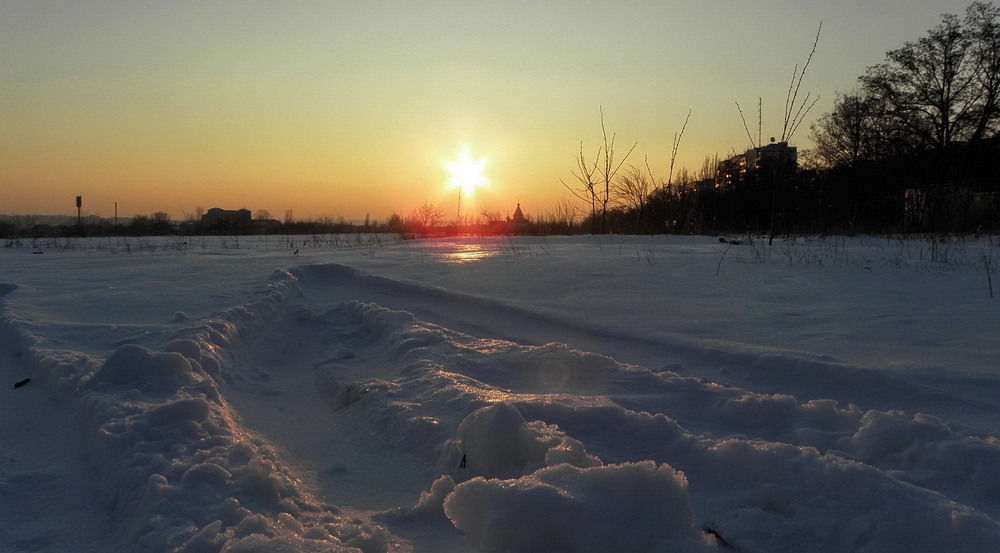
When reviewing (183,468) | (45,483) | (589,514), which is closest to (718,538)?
(589,514)

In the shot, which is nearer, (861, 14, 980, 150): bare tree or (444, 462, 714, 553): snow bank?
(444, 462, 714, 553): snow bank

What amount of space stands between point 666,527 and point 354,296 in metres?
4.62

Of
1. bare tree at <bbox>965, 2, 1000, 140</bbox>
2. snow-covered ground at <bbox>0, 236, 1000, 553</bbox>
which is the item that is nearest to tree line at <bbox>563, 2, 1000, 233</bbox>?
bare tree at <bbox>965, 2, 1000, 140</bbox>

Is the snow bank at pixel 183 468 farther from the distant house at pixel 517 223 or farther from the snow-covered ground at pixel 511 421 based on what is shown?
the distant house at pixel 517 223

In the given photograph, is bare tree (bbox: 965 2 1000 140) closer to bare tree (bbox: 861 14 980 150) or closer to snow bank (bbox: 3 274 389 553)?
bare tree (bbox: 861 14 980 150)

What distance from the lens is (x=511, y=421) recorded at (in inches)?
74.8

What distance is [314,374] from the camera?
11.4 ft

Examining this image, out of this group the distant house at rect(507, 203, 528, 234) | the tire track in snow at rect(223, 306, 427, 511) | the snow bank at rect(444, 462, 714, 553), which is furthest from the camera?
the distant house at rect(507, 203, 528, 234)

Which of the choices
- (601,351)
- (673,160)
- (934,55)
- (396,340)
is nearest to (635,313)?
(601,351)

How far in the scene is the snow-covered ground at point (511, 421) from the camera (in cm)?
146

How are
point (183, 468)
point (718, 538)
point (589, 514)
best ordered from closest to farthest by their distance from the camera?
point (589, 514) < point (718, 538) < point (183, 468)

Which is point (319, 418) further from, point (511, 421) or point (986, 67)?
point (986, 67)

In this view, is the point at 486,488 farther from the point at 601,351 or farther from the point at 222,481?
the point at 601,351

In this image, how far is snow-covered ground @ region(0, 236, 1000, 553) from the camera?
1.46m
